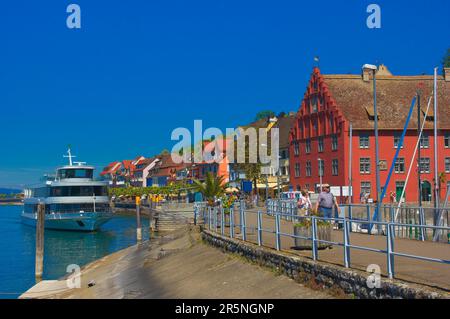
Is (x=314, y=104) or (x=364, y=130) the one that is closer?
(x=364, y=130)

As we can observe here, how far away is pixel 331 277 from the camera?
11953mm

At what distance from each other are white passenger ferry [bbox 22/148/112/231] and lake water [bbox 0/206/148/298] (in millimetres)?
1212

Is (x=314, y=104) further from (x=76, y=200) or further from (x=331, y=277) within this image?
(x=331, y=277)

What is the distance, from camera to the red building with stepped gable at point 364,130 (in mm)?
65312

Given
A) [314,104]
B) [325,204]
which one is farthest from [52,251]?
[314,104]

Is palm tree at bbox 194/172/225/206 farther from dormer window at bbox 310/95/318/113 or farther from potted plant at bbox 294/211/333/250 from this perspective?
dormer window at bbox 310/95/318/113

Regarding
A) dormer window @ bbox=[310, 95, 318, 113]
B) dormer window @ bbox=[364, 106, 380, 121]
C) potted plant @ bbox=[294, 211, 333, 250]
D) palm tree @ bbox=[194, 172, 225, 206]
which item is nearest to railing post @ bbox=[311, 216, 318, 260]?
potted plant @ bbox=[294, 211, 333, 250]

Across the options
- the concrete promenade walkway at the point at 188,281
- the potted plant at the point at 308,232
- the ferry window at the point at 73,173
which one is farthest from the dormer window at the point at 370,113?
the potted plant at the point at 308,232

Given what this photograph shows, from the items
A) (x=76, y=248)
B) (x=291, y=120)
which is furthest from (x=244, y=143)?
(x=76, y=248)

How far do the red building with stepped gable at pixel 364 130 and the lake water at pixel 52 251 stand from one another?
22.3 m

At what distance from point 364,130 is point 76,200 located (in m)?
31.4

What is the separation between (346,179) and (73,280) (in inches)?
1739
